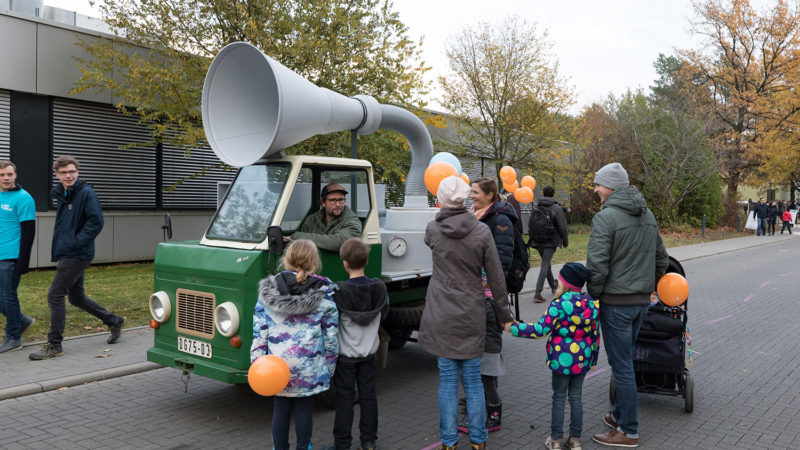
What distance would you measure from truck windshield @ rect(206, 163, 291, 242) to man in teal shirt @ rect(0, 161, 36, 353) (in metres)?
2.69

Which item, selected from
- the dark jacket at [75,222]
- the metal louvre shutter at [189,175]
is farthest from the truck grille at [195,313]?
the metal louvre shutter at [189,175]

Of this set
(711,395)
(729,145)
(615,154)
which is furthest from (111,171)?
(729,145)

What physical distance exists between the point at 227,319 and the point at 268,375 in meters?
1.29

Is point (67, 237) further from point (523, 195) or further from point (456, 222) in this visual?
point (523, 195)

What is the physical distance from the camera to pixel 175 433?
4801mm

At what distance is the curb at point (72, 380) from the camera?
5.62 m

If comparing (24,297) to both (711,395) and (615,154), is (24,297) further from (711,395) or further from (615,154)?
(615,154)

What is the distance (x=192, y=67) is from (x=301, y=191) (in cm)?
907

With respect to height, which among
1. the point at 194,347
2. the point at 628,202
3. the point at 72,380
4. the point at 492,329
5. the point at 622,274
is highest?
the point at 628,202

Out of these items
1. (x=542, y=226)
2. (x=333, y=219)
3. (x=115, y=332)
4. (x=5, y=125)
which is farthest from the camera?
(x=5, y=125)

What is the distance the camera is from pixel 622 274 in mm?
4422

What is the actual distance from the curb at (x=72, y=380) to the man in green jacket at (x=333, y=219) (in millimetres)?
2586

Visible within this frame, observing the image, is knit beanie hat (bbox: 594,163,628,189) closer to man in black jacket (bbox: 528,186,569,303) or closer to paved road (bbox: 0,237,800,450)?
paved road (bbox: 0,237,800,450)

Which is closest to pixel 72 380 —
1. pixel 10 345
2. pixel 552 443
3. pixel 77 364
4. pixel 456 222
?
pixel 77 364
